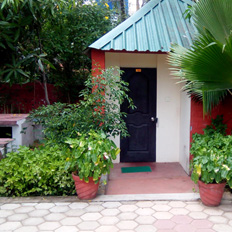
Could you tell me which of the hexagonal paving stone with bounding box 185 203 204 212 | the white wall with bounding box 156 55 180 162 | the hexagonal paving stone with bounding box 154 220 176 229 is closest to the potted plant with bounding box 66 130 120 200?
the hexagonal paving stone with bounding box 154 220 176 229

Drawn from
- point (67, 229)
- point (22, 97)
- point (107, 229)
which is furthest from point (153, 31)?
point (22, 97)

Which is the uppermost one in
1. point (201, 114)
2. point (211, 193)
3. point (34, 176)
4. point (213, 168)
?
point (201, 114)

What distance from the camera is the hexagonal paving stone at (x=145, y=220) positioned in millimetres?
3379

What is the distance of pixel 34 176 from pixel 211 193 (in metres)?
2.48

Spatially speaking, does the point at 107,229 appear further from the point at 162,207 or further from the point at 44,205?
the point at 44,205

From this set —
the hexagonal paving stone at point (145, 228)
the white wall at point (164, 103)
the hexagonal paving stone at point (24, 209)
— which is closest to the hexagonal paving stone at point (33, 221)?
the hexagonal paving stone at point (24, 209)

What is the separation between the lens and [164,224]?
10.9 ft

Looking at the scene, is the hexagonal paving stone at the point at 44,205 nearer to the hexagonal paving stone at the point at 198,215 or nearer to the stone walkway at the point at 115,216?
the stone walkway at the point at 115,216

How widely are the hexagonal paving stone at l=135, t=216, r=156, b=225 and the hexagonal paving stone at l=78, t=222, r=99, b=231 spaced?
521mm

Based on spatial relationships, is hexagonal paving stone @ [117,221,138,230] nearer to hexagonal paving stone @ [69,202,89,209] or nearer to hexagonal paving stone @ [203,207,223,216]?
hexagonal paving stone @ [69,202,89,209]

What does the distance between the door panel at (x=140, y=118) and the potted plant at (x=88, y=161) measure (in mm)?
1958

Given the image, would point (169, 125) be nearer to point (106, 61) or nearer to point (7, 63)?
point (106, 61)

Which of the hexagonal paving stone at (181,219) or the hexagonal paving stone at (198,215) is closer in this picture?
the hexagonal paving stone at (181,219)

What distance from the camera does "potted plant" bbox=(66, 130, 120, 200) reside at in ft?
12.2
